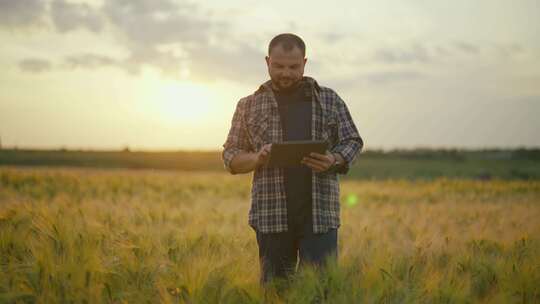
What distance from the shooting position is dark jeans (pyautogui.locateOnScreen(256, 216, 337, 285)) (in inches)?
159

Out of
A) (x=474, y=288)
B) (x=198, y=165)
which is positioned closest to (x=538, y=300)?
(x=474, y=288)

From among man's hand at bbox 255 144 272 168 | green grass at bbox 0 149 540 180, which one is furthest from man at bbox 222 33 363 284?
green grass at bbox 0 149 540 180

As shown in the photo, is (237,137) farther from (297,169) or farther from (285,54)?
(285,54)

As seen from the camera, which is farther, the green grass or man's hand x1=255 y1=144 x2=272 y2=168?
the green grass

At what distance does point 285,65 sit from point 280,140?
54 centimetres

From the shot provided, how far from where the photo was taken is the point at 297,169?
4.04 m

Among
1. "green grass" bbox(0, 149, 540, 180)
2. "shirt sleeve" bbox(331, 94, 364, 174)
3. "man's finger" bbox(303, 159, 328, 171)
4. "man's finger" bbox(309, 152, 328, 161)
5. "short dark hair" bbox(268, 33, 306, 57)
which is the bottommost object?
"green grass" bbox(0, 149, 540, 180)

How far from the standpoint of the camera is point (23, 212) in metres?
6.75

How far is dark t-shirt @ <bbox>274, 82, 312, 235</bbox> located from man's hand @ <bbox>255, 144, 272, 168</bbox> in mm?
302

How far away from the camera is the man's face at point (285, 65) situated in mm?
3801

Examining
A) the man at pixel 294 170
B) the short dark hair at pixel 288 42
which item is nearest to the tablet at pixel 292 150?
the man at pixel 294 170

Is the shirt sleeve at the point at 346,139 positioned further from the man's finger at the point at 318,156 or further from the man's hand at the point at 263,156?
the man's hand at the point at 263,156

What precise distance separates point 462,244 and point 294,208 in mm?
3238

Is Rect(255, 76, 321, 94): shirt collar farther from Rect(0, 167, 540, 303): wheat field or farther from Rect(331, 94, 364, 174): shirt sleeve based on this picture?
Rect(0, 167, 540, 303): wheat field
